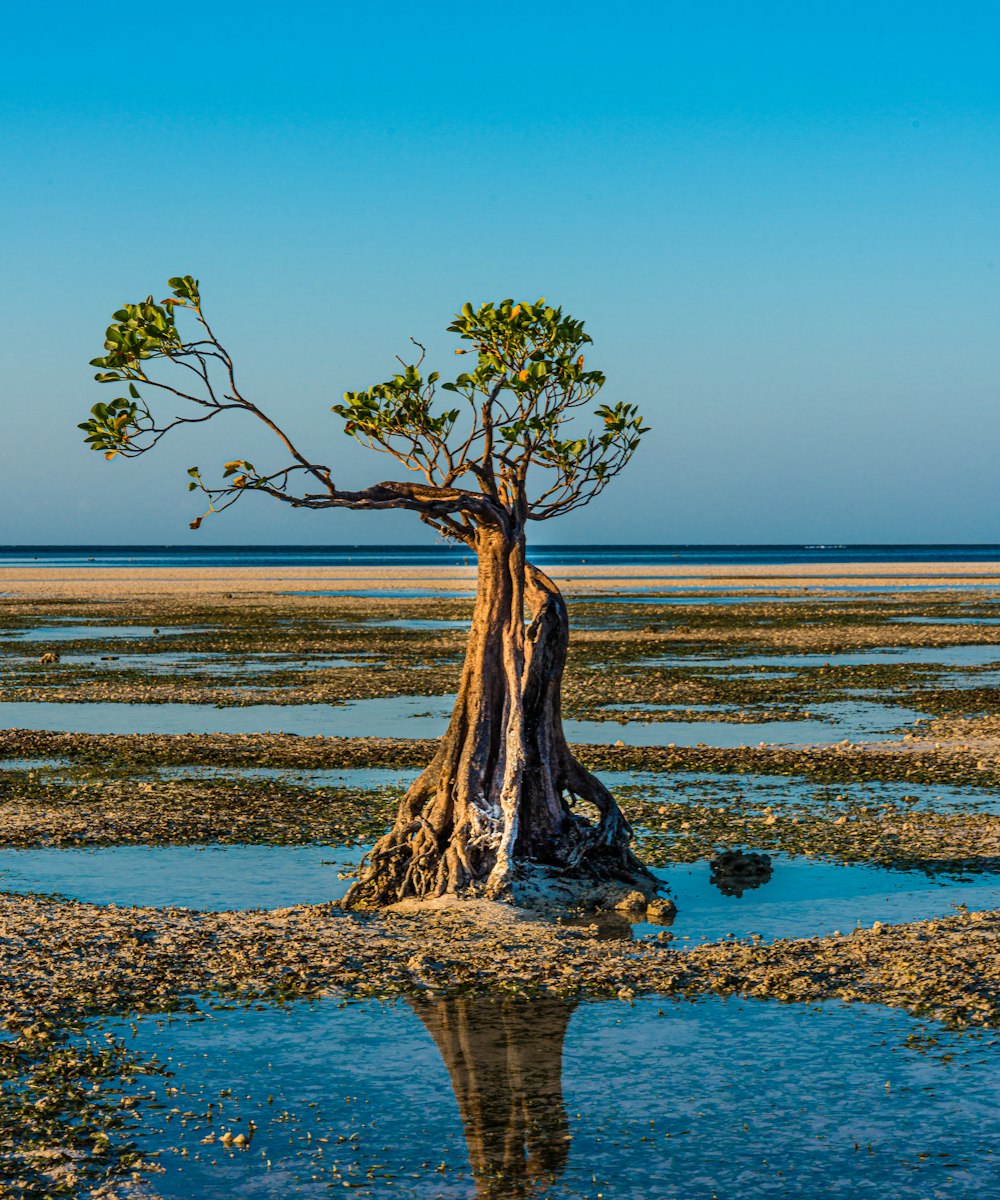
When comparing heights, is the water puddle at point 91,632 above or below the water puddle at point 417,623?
below

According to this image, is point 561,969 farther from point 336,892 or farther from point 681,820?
point 681,820

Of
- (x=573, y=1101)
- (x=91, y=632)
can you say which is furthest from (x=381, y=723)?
(x=91, y=632)

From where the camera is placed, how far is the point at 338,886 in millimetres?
16844

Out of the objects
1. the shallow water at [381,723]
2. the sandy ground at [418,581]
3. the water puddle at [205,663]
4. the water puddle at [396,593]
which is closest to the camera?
the shallow water at [381,723]

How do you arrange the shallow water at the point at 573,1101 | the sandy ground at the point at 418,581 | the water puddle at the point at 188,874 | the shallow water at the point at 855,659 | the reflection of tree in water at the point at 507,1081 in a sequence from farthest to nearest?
the sandy ground at the point at 418,581, the shallow water at the point at 855,659, the water puddle at the point at 188,874, the reflection of tree in water at the point at 507,1081, the shallow water at the point at 573,1101

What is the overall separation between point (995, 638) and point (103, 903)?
1818 inches

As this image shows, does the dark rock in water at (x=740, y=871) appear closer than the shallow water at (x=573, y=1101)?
No

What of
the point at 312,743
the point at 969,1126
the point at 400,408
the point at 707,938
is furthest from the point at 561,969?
the point at 312,743

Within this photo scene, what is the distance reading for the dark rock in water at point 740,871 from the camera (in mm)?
16703

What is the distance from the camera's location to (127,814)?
824 inches

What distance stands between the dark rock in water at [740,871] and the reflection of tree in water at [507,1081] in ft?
15.6

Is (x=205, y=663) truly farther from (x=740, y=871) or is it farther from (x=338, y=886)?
(x=740, y=871)

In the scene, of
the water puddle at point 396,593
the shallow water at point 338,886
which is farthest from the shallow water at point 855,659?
the water puddle at point 396,593

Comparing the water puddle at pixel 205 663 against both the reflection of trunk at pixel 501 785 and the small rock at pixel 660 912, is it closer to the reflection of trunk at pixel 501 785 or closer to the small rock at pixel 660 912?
the reflection of trunk at pixel 501 785
